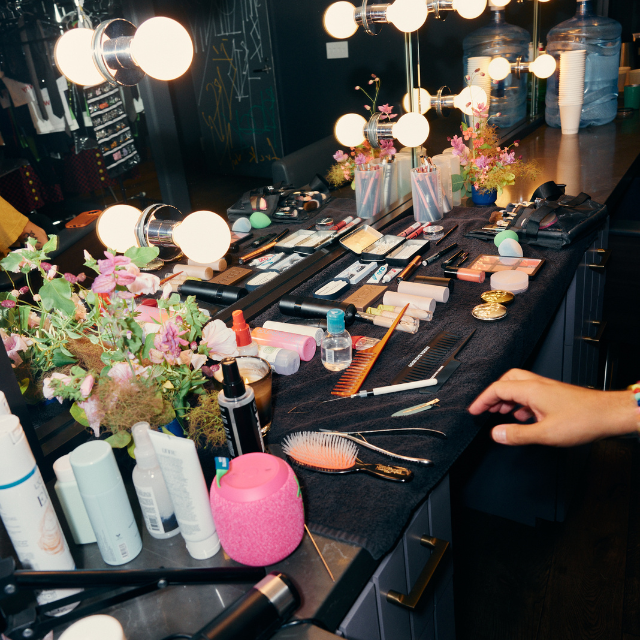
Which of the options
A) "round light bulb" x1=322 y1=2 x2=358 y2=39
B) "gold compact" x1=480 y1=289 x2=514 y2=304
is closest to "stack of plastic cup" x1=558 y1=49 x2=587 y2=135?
"round light bulb" x1=322 y1=2 x2=358 y2=39

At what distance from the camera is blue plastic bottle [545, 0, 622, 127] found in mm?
2617

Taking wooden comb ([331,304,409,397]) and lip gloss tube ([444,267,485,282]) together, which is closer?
wooden comb ([331,304,409,397])

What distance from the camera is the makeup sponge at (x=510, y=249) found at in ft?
4.55

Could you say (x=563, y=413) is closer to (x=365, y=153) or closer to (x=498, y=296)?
(x=498, y=296)

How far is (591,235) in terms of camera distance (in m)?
1.53

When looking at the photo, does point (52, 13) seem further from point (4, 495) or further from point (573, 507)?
point (573, 507)

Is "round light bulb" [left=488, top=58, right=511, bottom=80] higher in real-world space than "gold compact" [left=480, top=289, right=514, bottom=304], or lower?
higher

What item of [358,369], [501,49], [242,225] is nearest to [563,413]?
[358,369]

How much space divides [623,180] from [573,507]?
1.16 meters

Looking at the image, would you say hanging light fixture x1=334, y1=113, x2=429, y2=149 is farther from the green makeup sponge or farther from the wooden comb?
the wooden comb

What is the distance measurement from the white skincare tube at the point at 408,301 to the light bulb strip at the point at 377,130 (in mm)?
636

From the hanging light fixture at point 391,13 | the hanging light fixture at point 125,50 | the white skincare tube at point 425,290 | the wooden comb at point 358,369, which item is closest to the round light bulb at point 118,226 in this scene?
the hanging light fixture at point 125,50

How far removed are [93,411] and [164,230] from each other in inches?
19.0

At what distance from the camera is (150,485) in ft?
2.17
